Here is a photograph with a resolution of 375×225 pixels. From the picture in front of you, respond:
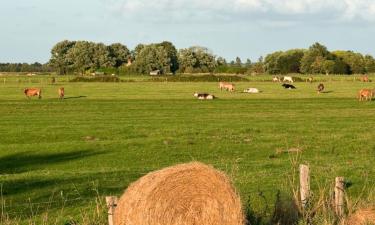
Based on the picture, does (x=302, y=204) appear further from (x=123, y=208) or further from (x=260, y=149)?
(x=260, y=149)

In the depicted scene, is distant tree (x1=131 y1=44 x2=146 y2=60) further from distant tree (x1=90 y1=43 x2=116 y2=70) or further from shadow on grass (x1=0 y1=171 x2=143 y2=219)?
shadow on grass (x1=0 y1=171 x2=143 y2=219)

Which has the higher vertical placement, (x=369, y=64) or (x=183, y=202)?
(x=183, y=202)

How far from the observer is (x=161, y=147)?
26.2 meters

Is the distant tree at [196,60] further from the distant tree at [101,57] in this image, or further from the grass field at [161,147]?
the grass field at [161,147]

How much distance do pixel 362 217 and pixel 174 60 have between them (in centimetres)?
16980

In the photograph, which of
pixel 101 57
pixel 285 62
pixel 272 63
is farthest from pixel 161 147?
pixel 272 63

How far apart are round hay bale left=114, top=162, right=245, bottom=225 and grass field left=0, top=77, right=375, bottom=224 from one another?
225 centimetres

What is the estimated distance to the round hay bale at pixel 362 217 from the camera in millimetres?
10094

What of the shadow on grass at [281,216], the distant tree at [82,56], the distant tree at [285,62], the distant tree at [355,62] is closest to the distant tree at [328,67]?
the distant tree at [355,62]

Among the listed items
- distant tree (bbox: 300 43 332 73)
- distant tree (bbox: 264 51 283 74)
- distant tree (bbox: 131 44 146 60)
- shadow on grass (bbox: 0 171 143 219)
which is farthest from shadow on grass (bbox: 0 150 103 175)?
distant tree (bbox: 131 44 146 60)

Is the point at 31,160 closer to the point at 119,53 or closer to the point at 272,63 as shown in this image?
the point at 272,63

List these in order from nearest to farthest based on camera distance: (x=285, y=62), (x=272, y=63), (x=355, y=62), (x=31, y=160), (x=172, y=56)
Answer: (x=31, y=160) < (x=355, y=62) < (x=172, y=56) < (x=285, y=62) < (x=272, y=63)

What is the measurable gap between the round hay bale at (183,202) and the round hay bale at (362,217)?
2.50m

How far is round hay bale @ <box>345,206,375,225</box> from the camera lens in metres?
10.1
